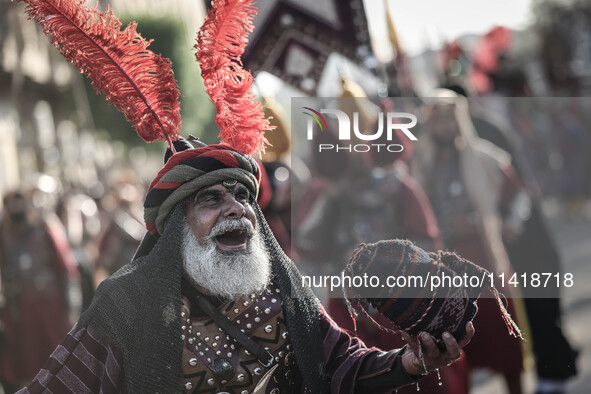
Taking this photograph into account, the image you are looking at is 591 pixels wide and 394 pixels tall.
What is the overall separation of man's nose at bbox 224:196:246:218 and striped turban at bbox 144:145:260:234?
86 millimetres

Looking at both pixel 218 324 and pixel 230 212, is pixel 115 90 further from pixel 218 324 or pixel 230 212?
pixel 218 324

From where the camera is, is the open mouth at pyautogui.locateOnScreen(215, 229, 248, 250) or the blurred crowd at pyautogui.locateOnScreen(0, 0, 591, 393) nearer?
the open mouth at pyautogui.locateOnScreen(215, 229, 248, 250)

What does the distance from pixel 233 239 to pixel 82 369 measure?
0.64 meters

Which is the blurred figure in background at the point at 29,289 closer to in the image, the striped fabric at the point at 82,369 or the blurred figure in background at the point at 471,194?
the blurred figure in background at the point at 471,194

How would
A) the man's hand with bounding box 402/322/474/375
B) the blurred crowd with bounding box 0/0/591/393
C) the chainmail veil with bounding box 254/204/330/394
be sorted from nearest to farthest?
the man's hand with bounding box 402/322/474/375
the chainmail veil with bounding box 254/204/330/394
the blurred crowd with bounding box 0/0/591/393

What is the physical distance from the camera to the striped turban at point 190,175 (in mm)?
2576

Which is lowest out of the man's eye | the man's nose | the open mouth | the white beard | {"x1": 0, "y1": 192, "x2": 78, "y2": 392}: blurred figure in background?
{"x1": 0, "y1": 192, "x2": 78, "y2": 392}: blurred figure in background

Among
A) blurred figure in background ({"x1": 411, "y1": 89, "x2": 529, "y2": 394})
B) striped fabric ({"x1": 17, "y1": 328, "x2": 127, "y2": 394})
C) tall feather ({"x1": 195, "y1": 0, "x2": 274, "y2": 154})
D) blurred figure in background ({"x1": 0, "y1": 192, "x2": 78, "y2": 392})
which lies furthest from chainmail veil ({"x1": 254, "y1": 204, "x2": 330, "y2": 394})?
blurred figure in background ({"x1": 0, "y1": 192, "x2": 78, "y2": 392})

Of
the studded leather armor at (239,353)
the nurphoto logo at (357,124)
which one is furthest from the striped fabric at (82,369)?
the nurphoto logo at (357,124)

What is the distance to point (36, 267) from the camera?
6742 millimetres

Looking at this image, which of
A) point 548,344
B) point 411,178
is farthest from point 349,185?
point 548,344

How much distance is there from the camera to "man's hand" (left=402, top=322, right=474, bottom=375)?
2.27 m

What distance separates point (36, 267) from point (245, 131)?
4571 mm

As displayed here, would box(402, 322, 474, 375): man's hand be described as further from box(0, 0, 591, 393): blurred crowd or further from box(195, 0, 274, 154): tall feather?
box(195, 0, 274, 154): tall feather
